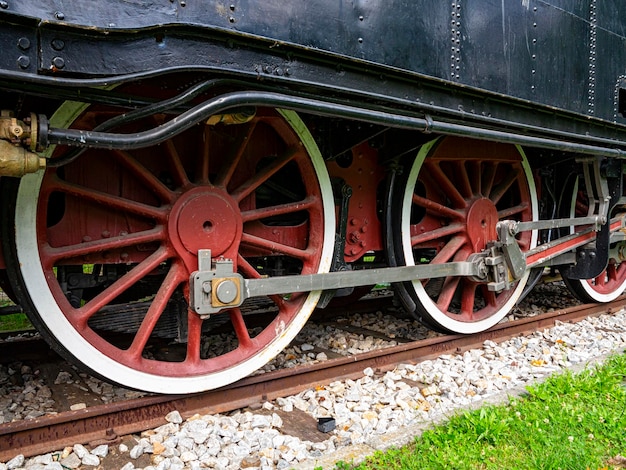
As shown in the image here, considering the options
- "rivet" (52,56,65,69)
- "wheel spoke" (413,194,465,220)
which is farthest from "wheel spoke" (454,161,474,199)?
"rivet" (52,56,65,69)

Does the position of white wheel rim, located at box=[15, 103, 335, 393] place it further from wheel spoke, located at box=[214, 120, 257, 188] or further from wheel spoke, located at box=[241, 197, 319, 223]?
wheel spoke, located at box=[241, 197, 319, 223]

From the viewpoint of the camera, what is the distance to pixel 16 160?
1794 mm

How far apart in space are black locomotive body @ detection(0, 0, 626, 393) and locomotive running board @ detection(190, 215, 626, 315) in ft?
0.04

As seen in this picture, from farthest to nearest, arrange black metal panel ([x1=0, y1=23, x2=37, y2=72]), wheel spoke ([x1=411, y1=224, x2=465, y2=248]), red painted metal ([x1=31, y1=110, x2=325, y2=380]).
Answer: wheel spoke ([x1=411, y1=224, x2=465, y2=248]) → red painted metal ([x1=31, y1=110, x2=325, y2=380]) → black metal panel ([x1=0, y1=23, x2=37, y2=72])

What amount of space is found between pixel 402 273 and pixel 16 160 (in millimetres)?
2253

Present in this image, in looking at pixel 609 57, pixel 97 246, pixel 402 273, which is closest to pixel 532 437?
pixel 402 273

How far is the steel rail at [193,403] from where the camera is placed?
7.42 ft

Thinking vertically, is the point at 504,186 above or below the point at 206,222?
above

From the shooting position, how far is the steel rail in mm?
2262

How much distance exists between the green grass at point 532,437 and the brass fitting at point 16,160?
63.4 inches

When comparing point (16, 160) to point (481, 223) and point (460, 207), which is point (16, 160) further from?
point (481, 223)

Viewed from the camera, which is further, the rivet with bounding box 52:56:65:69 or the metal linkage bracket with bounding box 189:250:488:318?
the metal linkage bracket with bounding box 189:250:488:318

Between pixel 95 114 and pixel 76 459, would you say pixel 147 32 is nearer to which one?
pixel 95 114

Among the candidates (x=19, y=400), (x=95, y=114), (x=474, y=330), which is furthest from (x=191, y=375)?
(x=474, y=330)
